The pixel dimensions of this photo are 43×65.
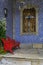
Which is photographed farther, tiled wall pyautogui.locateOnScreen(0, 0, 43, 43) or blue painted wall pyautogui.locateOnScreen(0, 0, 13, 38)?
tiled wall pyautogui.locateOnScreen(0, 0, 43, 43)

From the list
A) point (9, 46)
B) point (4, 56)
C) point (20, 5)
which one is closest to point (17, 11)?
point (20, 5)

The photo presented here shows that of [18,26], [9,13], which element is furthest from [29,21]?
[9,13]

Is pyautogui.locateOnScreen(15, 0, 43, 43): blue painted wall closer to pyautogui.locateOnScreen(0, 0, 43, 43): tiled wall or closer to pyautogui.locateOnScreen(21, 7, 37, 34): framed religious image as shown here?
pyautogui.locateOnScreen(0, 0, 43, 43): tiled wall

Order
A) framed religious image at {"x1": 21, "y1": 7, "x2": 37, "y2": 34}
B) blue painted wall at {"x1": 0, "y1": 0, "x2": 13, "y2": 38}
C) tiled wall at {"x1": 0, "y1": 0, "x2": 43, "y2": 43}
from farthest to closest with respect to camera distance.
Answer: framed religious image at {"x1": 21, "y1": 7, "x2": 37, "y2": 34} < tiled wall at {"x1": 0, "y1": 0, "x2": 43, "y2": 43} < blue painted wall at {"x1": 0, "y1": 0, "x2": 13, "y2": 38}

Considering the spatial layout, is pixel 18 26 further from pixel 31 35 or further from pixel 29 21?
pixel 31 35

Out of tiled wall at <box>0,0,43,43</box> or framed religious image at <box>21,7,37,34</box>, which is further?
framed religious image at <box>21,7,37,34</box>

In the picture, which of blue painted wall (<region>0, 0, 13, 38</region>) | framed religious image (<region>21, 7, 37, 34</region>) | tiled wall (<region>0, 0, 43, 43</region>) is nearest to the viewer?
blue painted wall (<region>0, 0, 13, 38</region>)

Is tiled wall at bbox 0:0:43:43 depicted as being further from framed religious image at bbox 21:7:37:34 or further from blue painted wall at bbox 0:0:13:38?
framed religious image at bbox 21:7:37:34

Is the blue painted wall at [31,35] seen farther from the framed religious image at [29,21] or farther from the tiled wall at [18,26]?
the framed religious image at [29,21]

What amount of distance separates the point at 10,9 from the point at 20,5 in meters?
0.46

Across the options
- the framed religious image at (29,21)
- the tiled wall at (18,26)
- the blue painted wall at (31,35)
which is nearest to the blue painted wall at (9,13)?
the tiled wall at (18,26)

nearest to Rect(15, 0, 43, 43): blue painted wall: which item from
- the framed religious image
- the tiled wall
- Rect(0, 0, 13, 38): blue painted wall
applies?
the tiled wall

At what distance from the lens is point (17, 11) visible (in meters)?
9.90

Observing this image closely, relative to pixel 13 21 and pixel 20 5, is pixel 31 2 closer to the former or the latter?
pixel 20 5
